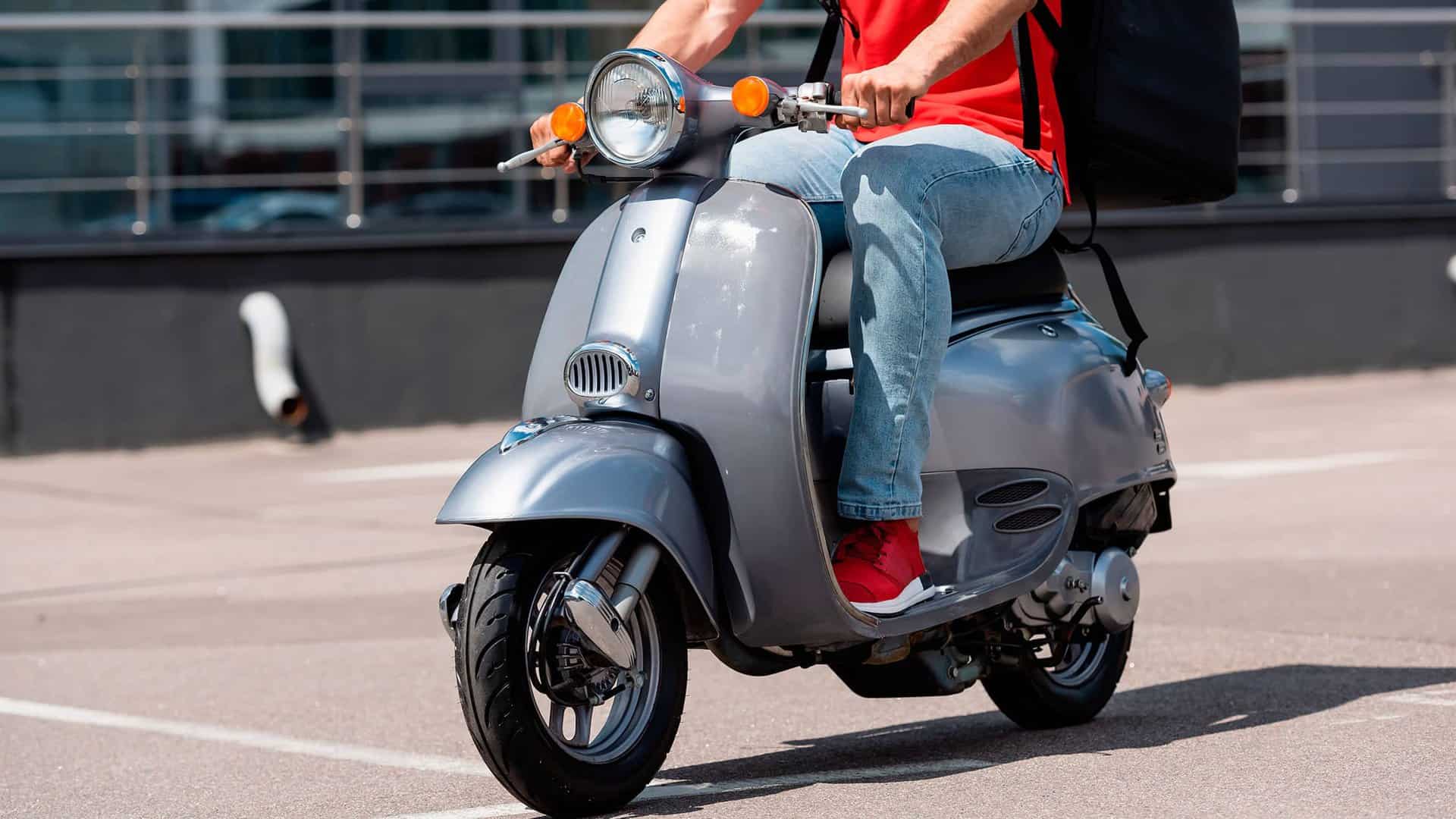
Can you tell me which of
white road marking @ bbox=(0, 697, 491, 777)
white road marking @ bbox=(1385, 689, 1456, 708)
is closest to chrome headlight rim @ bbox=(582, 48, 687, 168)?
white road marking @ bbox=(0, 697, 491, 777)

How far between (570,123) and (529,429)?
1.82 ft

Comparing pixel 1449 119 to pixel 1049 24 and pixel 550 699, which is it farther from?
pixel 550 699

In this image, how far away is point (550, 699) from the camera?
138 inches

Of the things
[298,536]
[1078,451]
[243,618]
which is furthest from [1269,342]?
[1078,451]

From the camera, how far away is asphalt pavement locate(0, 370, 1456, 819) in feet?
12.7

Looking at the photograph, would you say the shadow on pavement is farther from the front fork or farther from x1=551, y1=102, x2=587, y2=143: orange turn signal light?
x1=551, y1=102, x2=587, y2=143: orange turn signal light

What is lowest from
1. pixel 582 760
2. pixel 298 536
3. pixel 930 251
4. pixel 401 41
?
pixel 298 536

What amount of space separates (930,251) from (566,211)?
839cm

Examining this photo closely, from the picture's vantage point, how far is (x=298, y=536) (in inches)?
332

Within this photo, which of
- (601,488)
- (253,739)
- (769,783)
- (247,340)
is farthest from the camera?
(247,340)

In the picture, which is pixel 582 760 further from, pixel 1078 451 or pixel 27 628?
pixel 27 628

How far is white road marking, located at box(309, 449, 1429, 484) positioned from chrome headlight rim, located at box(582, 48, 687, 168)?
5864mm

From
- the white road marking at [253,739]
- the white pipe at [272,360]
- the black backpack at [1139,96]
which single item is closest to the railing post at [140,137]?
the white pipe at [272,360]

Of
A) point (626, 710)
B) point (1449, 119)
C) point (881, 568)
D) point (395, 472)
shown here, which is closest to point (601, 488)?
point (626, 710)
